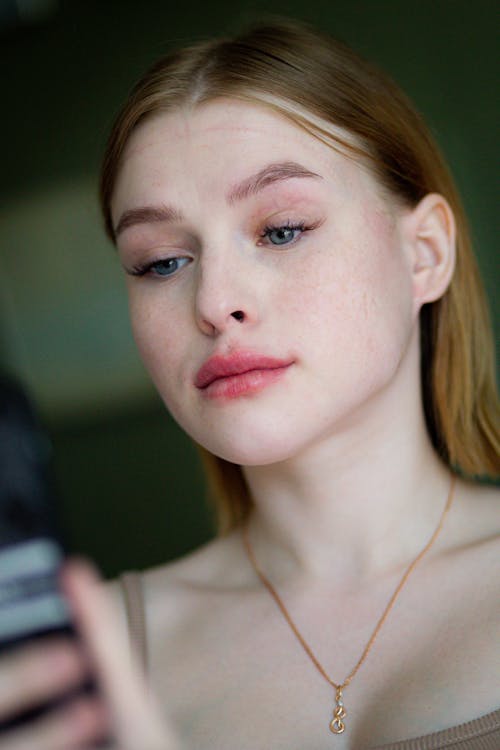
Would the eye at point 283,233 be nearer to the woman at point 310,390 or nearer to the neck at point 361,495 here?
the woman at point 310,390

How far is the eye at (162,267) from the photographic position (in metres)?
1.09

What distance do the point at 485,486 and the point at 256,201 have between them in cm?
48

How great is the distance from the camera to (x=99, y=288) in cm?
249

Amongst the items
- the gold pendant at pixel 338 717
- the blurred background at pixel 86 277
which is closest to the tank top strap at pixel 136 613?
the gold pendant at pixel 338 717

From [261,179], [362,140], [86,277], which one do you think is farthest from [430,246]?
[86,277]

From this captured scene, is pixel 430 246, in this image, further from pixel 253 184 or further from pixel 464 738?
pixel 464 738

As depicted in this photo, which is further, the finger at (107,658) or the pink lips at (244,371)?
the pink lips at (244,371)

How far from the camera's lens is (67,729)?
18.8 inches

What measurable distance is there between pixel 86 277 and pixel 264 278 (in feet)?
5.16

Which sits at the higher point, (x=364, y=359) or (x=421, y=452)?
(x=364, y=359)

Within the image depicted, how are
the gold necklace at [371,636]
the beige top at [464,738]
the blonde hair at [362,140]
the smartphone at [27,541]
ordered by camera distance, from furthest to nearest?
the blonde hair at [362,140]
the gold necklace at [371,636]
the beige top at [464,738]
the smartphone at [27,541]

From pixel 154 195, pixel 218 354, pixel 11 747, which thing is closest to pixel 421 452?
pixel 218 354

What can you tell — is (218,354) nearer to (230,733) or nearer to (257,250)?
(257,250)

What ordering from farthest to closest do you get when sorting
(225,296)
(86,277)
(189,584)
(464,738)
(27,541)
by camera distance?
(86,277), (189,584), (225,296), (464,738), (27,541)
